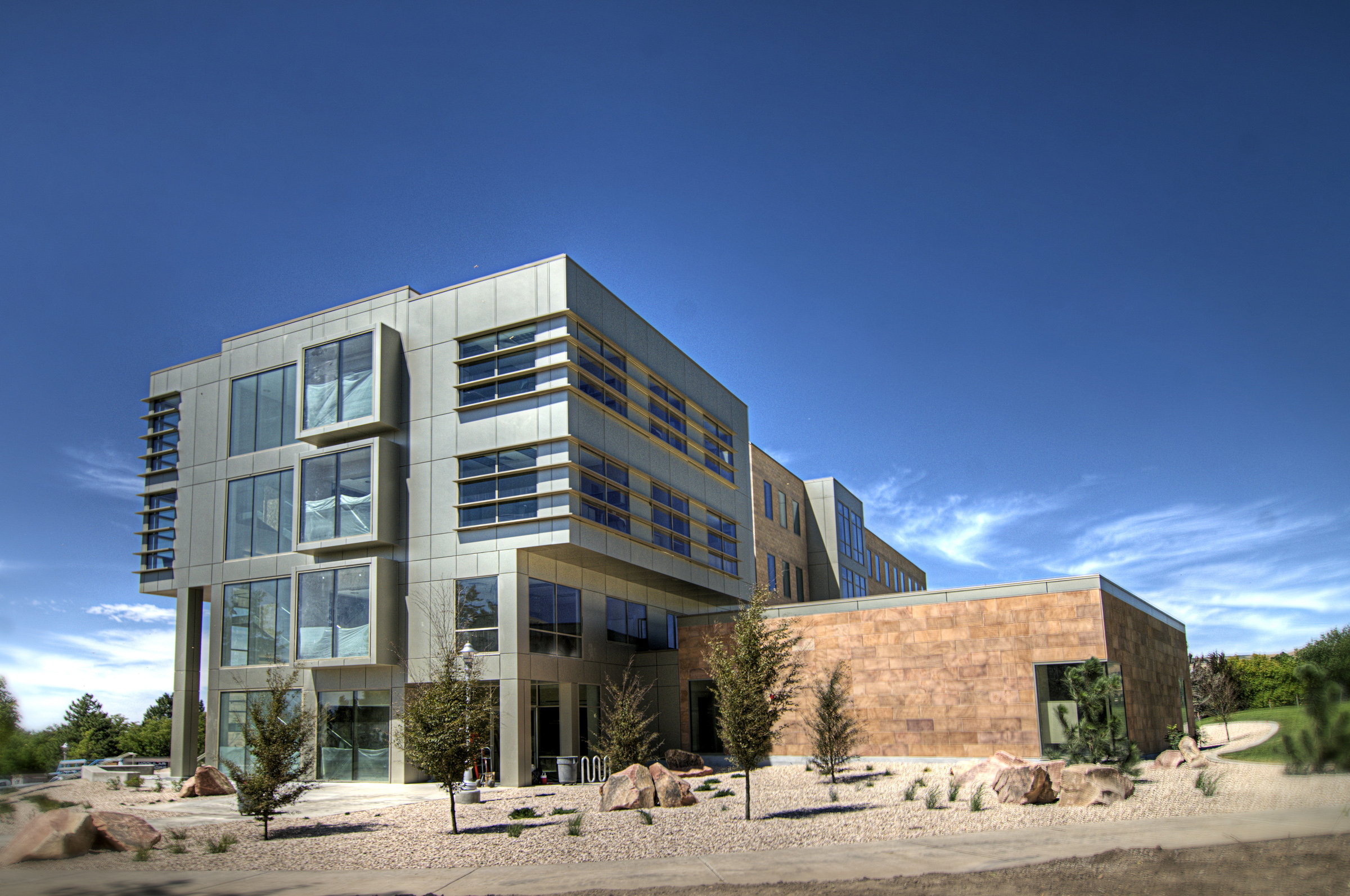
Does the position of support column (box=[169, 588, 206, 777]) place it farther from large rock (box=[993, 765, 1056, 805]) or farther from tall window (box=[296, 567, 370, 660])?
large rock (box=[993, 765, 1056, 805])

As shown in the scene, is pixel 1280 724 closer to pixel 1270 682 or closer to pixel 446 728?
pixel 1270 682

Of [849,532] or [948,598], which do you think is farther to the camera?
[849,532]

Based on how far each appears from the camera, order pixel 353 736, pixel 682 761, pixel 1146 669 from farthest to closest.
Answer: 1. pixel 1146 669
2. pixel 353 736
3. pixel 682 761

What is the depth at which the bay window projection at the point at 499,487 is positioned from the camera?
96.2 feet

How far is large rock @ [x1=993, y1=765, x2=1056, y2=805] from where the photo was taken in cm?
1802

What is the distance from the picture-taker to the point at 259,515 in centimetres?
3403

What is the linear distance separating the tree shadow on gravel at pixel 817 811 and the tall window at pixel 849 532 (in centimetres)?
3466

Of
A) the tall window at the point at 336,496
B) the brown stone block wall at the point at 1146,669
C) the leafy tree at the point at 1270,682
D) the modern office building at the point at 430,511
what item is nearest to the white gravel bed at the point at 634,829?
the leafy tree at the point at 1270,682

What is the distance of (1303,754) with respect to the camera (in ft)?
17.9

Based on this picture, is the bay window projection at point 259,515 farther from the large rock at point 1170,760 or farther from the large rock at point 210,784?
the large rock at point 1170,760

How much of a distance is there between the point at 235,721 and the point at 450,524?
10.6 metres

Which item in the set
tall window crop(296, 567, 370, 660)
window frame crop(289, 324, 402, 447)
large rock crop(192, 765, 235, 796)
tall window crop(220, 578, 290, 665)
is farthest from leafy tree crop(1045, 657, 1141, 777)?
tall window crop(220, 578, 290, 665)

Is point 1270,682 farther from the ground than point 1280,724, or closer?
farther from the ground

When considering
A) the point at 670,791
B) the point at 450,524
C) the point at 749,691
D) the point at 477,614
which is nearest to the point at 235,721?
the point at 477,614
